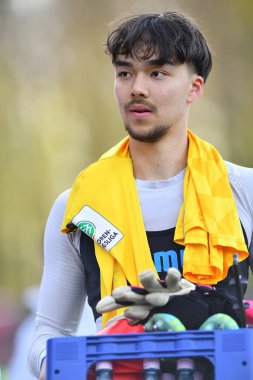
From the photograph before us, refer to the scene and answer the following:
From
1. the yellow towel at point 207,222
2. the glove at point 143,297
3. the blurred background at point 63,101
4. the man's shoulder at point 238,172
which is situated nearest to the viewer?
the glove at point 143,297

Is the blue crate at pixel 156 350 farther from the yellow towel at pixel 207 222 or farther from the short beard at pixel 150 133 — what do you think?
the short beard at pixel 150 133

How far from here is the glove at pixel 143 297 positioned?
221cm

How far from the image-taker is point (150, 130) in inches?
110

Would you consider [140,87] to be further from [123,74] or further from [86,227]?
[86,227]

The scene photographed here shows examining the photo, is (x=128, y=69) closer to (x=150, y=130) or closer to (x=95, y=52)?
(x=150, y=130)

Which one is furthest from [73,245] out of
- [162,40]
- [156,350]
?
[156,350]

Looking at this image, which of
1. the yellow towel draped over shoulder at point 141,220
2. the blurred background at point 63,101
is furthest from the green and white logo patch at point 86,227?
the blurred background at point 63,101

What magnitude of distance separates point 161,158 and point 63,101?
2426mm

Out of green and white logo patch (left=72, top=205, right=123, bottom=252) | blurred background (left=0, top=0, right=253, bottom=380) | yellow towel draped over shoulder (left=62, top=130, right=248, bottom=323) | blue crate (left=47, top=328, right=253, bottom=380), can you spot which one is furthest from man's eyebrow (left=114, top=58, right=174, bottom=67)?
blurred background (left=0, top=0, right=253, bottom=380)

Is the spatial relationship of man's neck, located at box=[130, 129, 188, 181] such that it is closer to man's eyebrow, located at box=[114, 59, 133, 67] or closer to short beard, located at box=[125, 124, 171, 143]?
short beard, located at box=[125, 124, 171, 143]

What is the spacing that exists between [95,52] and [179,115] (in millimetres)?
2555

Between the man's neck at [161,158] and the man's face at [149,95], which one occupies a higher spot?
the man's face at [149,95]

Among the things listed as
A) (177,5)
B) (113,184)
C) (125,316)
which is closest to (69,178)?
(177,5)

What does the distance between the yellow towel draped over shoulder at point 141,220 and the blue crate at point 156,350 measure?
0.55 metres
